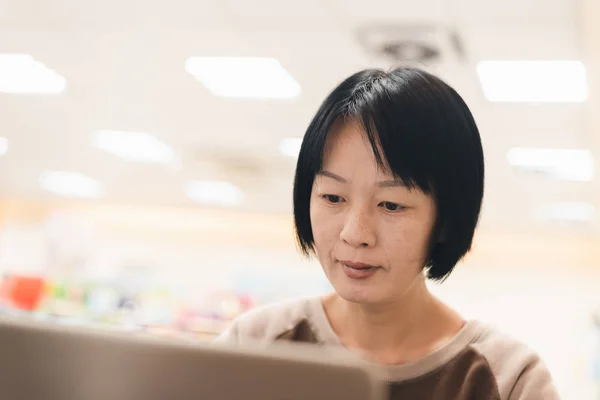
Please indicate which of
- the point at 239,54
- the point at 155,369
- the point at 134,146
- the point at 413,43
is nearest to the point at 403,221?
the point at 155,369

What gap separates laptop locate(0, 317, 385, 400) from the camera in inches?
15.6

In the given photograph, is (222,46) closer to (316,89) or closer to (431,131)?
(316,89)

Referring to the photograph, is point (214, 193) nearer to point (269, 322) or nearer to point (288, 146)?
point (288, 146)

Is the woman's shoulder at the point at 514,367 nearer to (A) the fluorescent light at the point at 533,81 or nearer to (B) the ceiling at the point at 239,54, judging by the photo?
(B) the ceiling at the point at 239,54

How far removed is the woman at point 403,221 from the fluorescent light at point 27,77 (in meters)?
3.60

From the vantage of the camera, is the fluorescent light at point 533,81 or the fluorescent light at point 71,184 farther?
the fluorescent light at point 71,184

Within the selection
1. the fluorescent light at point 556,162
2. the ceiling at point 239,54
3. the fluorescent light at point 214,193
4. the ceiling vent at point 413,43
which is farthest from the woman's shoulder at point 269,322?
the fluorescent light at point 214,193

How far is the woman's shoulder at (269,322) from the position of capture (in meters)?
0.87

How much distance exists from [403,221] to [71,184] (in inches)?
300

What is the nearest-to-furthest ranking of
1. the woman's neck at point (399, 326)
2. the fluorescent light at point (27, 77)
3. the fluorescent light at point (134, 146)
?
the woman's neck at point (399, 326)
the fluorescent light at point (27, 77)
the fluorescent light at point (134, 146)

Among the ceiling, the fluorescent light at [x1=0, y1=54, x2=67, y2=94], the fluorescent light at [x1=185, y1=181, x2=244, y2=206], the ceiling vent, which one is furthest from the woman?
the fluorescent light at [x1=185, y1=181, x2=244, y2=206]

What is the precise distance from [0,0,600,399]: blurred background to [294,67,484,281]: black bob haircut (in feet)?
0.36

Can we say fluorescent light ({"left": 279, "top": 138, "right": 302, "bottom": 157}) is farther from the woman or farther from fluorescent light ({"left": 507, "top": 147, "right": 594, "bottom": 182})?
the woman

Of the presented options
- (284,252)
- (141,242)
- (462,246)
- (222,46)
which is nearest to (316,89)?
(222,46)
